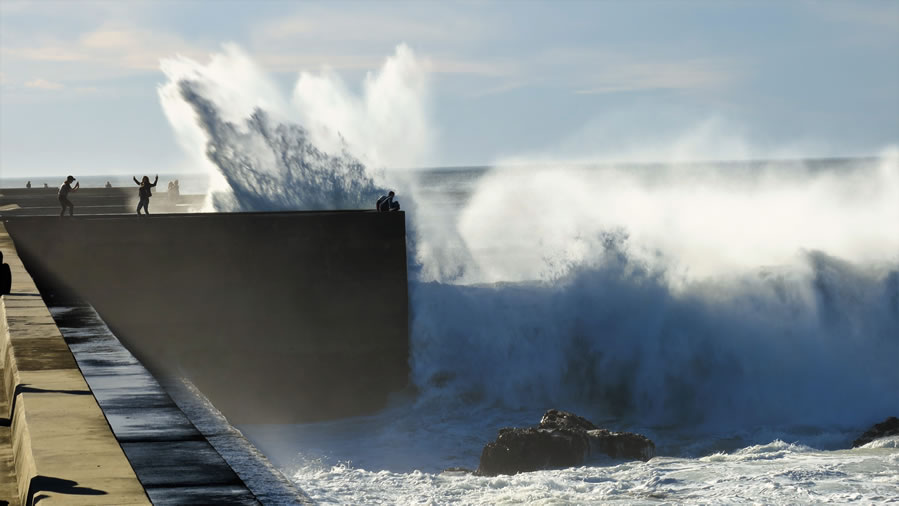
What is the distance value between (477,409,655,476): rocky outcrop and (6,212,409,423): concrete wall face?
169 inches

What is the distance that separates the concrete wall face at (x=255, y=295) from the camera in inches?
631

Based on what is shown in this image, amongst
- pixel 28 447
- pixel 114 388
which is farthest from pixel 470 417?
pixel 28 447

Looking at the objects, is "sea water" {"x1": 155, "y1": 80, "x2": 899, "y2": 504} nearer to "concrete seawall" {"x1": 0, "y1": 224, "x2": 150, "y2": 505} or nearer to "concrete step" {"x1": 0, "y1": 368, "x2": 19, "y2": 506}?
"concrete seawall" {"x1": 0, "y1": 224, "x2": 150, "y2": 505}

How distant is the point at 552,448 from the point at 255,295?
6.11m

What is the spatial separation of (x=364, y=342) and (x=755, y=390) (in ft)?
21.8

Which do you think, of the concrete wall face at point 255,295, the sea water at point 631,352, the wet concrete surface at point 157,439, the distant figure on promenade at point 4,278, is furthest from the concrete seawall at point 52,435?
the concrete wall face at point 255,295

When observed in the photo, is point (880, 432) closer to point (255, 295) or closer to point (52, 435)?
point (255, 295)

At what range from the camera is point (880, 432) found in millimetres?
13039

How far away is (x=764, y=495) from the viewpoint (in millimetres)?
10078

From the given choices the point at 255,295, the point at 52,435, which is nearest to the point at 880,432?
the point at 255,295

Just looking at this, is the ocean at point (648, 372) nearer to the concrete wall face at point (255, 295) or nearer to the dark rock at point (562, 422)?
the concrete wall face at point (255, 295)

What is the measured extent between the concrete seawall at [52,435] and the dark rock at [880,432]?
9.74 meters

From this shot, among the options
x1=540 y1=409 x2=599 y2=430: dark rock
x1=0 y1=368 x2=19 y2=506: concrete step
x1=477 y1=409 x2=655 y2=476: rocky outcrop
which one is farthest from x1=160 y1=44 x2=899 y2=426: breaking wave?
x1=0 y1=368 x2=19 y2=506: concrete step

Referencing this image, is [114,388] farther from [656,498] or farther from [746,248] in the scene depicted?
[746,248]
